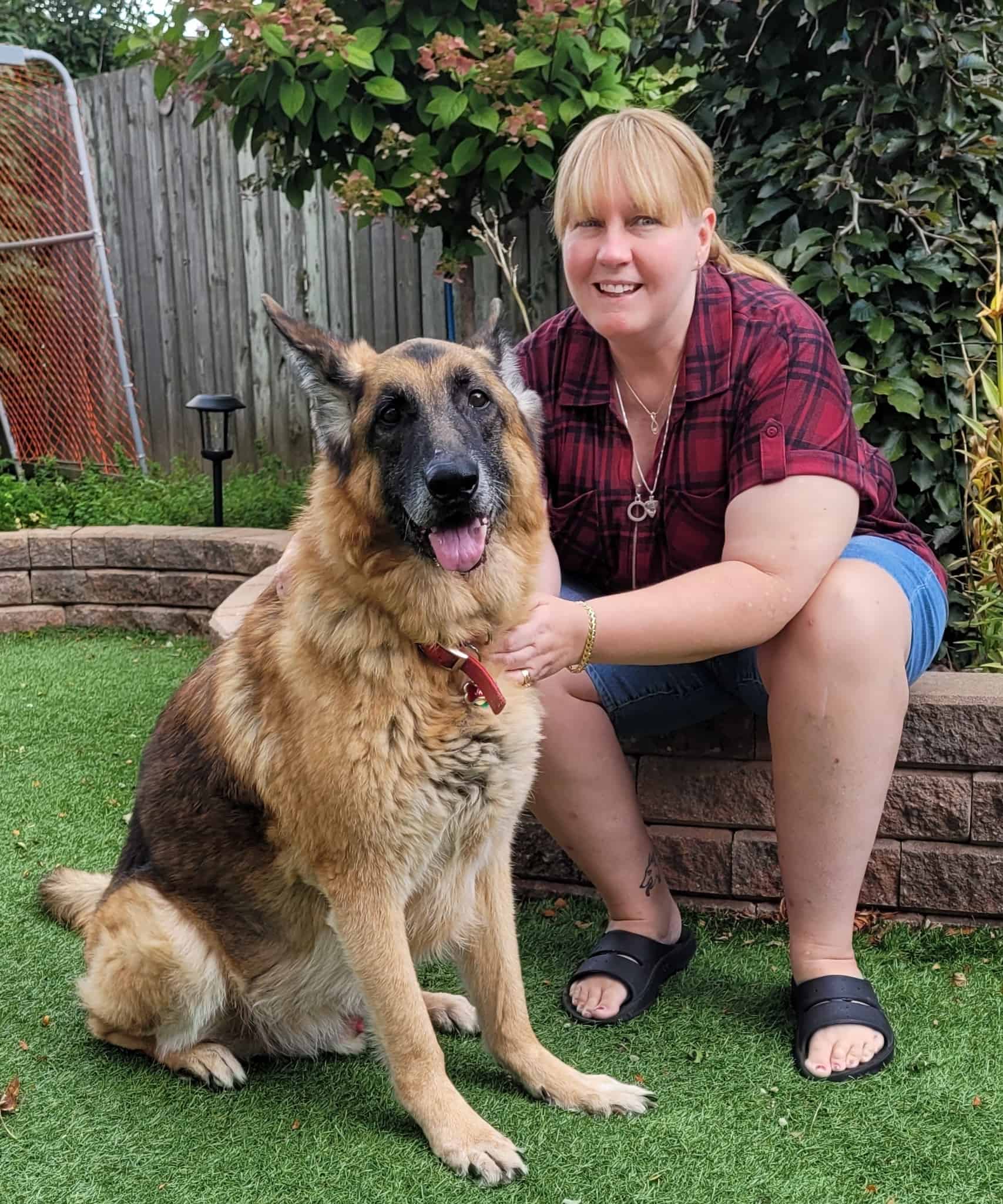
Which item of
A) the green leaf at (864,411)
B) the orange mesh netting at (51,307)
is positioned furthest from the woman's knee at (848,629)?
the orange mesh netting at (51,307)

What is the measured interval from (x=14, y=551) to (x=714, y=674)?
4.28 m

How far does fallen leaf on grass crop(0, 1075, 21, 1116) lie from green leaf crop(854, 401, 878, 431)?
2.70 meters

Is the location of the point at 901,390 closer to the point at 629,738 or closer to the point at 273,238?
the point at 629,738

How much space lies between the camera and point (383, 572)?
2.16 meters

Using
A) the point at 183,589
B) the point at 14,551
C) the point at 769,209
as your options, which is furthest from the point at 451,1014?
the point at 14,551

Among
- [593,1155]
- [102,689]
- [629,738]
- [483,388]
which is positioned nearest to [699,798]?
[629,738]

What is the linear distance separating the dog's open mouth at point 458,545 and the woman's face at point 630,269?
2.22 ft

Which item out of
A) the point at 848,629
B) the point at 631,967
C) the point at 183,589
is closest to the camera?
the point at 848,629

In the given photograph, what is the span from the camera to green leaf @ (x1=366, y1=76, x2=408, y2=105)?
4.24m

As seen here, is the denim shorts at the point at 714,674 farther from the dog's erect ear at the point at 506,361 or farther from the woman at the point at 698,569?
the dog's erect ear at the point at 506,361

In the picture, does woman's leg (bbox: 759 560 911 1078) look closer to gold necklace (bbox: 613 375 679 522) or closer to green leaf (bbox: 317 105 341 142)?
gold necklace (bbox: 613 375 679 522)

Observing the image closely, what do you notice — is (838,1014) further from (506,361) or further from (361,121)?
(361,121)

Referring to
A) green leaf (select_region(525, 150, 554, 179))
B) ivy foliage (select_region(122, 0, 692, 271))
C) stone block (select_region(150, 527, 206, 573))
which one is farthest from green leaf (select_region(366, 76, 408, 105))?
stone block (select_region(150, 527, 206, 573))

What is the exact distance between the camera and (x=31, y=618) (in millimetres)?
5844
